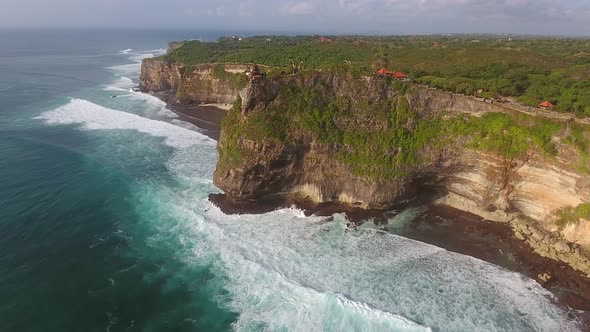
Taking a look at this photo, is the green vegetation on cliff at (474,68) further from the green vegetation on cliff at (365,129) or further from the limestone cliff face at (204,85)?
the limestone cliff face at (204,85)

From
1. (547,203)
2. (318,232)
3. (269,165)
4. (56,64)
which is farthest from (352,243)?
(56,64)

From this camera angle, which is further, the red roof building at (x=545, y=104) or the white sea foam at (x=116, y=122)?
the white sea foam at (x=116, y=122)

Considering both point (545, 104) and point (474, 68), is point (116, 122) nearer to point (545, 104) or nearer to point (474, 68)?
point (474, 68)

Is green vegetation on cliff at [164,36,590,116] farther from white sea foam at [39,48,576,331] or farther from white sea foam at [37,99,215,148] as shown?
white sea foam at [37,99,215,148]

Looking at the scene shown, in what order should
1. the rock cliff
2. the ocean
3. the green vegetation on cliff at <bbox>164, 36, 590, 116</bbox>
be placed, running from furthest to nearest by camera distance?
1. the green vegetation on cliff at <bbox>164, 36, 590, 116</bbox>
2. the rock cliff
3. the ocean

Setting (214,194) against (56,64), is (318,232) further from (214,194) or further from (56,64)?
(56,64)

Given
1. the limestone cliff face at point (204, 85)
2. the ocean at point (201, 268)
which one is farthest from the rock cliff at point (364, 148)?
the limestone cliff face at point (204, 85)

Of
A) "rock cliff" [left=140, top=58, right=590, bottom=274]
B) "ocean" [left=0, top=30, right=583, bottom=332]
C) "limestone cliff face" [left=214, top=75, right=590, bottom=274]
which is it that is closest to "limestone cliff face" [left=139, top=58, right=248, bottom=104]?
"ocean" [left=0, top=30, right=583, bottom=332]
